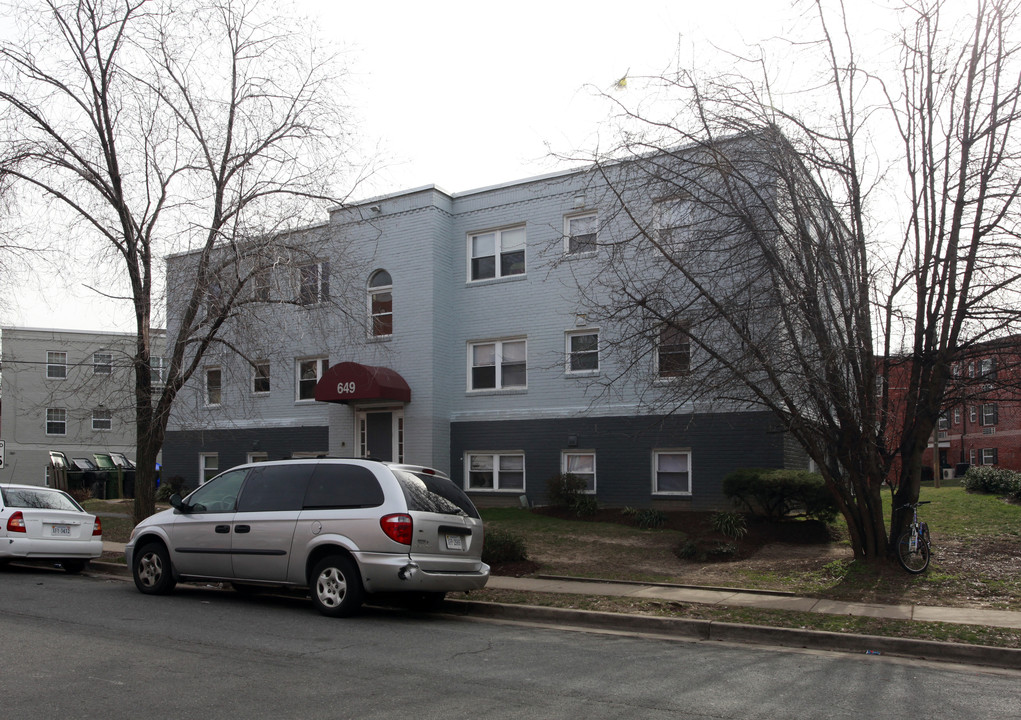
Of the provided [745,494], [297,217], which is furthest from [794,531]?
[297,217]

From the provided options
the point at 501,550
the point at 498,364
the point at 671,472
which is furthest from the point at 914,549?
the point at 498,364

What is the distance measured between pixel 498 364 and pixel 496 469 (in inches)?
106

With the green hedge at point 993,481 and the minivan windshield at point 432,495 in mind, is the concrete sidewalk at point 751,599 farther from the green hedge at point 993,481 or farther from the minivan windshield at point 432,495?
the green hedge at point 993,481

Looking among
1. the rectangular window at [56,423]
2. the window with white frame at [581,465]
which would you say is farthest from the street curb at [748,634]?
the rectangular window at [56,423]

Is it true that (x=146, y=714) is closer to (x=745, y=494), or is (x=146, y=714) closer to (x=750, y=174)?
(x=750, y=174)

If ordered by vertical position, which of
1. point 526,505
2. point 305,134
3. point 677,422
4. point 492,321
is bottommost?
point 526,505

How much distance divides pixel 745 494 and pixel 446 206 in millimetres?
11073

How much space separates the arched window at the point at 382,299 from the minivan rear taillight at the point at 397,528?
1414 centimetres

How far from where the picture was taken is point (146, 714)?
5438 millimetres

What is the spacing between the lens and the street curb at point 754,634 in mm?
7727

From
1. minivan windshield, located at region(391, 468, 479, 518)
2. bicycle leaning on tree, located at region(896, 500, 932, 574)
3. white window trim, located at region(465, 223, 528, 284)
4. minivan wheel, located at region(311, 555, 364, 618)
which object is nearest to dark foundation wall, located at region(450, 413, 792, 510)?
white window trim, located at region(465, 223, 528, 284)

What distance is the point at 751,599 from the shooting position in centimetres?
1047

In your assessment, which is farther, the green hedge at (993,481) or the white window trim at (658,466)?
the green hedge at (993,481)

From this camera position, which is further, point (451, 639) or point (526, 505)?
point (526, 505)
